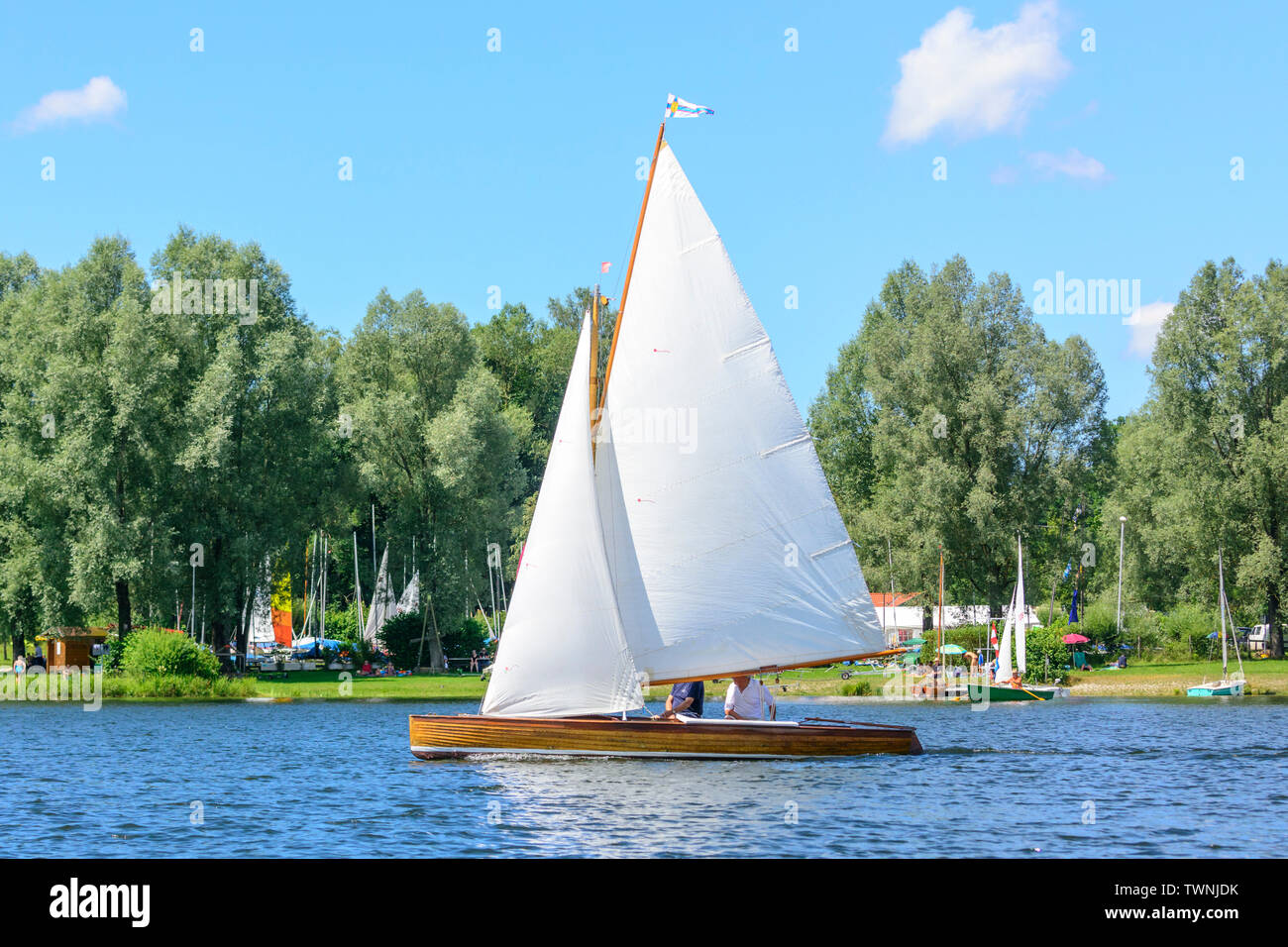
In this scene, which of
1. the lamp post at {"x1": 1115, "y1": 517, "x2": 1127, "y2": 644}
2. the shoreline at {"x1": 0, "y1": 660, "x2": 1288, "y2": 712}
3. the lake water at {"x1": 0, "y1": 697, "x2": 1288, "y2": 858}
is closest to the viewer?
the lake water at {"x1": 0, "y1": 697, "x2": 1288, "y2": 858}

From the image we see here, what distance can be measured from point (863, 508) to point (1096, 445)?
1799 centimetres

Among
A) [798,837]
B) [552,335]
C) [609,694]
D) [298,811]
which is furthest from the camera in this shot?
[552,335]

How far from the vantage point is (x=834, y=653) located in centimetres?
3092

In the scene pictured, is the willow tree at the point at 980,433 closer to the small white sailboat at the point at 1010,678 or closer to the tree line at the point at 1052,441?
the tree line at the point at 1052,441

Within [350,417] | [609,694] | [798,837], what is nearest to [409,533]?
[350,417]

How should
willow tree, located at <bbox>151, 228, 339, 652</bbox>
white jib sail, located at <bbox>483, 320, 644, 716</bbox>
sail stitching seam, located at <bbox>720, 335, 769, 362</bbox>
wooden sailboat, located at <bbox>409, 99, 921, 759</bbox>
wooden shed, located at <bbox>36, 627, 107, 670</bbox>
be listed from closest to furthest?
white jib sail, located at <bbox>483, 320, 644, 716</bbox>
wooden sailboat, located at <bbox>409, 99, 921, 759</bbox>
sail stitching seam, located at <bbox>720, 335, 769, 362</bbox>
willow tree, located at <bbox>151, 228, 339, 652</bbox>
wooden shed, located at <bbox>36, 627, 107, 670</bbox>

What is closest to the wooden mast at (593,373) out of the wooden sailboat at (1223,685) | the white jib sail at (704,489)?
the white jib sail at (704,489)

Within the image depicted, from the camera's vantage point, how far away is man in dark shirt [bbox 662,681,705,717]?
31.2 metres

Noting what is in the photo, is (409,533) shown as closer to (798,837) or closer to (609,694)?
(609,694)

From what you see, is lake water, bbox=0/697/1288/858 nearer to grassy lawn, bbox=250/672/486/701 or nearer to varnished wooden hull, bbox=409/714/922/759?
varnished wooden hull, bbox=409/714/922/759

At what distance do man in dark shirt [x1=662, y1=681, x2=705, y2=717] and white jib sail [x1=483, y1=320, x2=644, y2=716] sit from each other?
5.00 ft

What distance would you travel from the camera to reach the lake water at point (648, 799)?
21375 mm

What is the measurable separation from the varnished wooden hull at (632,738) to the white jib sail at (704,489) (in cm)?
137

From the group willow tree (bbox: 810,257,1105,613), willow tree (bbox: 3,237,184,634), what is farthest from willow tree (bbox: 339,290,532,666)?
willow tree (bbox: 810,257,1105,613)
